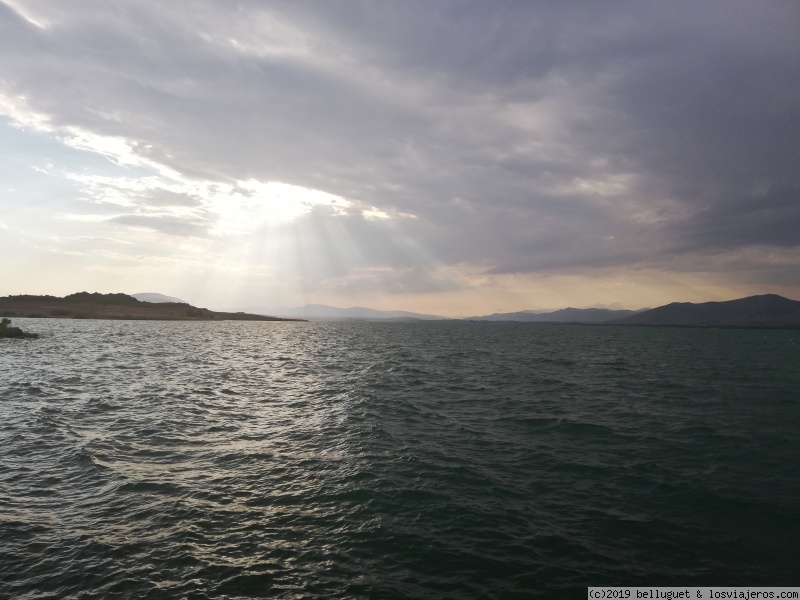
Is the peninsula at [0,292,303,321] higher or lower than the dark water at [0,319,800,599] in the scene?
higher

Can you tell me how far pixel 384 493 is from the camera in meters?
15.7

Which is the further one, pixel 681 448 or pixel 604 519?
pixel 681 448

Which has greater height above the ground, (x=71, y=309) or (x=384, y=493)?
(x=71, y=309)

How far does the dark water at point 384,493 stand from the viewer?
34.9ft

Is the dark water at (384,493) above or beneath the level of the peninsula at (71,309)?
beneath

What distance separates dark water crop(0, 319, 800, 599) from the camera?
34.9ft

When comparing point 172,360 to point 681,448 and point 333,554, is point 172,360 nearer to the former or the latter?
→ point 333,554

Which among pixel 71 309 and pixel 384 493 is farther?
pixel 71 309

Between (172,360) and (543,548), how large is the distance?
2047 inches

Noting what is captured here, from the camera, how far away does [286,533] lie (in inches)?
492

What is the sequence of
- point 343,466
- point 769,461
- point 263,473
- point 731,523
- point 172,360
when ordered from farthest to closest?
1. point 172,360
2. point 769,461
3. point 343,466
4. point 263,473
5. point 731,523

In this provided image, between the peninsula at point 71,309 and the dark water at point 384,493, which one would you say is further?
the peninsula at point 71,309

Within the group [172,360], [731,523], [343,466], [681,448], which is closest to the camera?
[731,523]

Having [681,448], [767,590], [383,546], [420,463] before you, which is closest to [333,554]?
[383,546]
